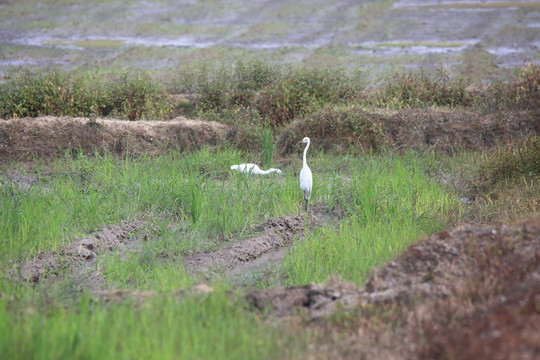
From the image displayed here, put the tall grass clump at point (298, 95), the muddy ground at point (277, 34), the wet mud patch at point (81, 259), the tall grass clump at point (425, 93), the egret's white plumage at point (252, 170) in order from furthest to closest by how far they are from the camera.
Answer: the muddy ground at point (277, 34) < the tall grass clump at point (425, 93) < the tall grass clump at point (298, 95) < the egret's white plumage at point (252, 170) < the wet mud patch at point (81, 259)

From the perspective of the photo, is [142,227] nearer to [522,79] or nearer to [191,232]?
[191,232]

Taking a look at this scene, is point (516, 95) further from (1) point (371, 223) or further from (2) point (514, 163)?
(1) point (371, 223)

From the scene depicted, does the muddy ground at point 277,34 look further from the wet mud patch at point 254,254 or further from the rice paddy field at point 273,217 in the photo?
the wet mud patch at point 254,254

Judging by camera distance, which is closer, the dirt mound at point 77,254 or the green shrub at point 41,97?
the dirt mound at point 77,254

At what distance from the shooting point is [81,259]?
4.67 meters

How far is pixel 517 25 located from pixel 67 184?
1558cm

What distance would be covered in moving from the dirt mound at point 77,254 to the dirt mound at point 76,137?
2608mm

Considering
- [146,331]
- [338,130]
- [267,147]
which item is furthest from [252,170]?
[146,331]

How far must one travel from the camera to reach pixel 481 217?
18.1 ft

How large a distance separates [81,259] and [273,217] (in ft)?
6.53

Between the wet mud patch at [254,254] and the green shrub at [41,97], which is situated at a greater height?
the green shrub at [41,97]

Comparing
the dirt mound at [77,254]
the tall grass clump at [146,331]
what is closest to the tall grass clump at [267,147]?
the dirt mound at [77,254]

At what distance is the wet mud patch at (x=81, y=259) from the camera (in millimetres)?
4289

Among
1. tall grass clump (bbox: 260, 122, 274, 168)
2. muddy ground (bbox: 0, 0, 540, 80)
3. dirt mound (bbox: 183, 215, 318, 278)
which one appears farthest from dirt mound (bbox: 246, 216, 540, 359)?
muddy ground (bbox: 0, 0, 540, 80)
